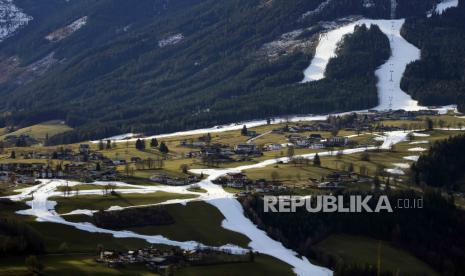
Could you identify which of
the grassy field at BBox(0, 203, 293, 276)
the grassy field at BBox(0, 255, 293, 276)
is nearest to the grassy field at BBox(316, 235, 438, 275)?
the grassy field at BBox(0, 203, 293, 276)

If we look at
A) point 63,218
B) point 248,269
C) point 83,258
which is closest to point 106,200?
point 63,218

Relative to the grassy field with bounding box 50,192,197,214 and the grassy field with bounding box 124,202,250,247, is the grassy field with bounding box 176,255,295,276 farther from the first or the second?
the grassy field with bounding box 50,192,197,214

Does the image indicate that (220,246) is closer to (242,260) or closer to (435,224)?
(242,260)

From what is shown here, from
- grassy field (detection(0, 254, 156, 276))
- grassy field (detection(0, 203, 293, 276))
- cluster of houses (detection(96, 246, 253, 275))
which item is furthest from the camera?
cluster of houses (detection(96, 246, 253, 275))

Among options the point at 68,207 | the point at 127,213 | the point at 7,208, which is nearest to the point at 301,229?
the point at 127,213

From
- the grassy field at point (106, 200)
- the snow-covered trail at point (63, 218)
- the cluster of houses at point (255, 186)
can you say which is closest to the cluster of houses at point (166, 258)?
the snow-covered trail at point (63, 218)

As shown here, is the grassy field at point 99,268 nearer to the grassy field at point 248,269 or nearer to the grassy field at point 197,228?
the grassy field at point 248,269

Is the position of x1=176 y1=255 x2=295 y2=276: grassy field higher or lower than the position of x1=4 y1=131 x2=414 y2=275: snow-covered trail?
lower
